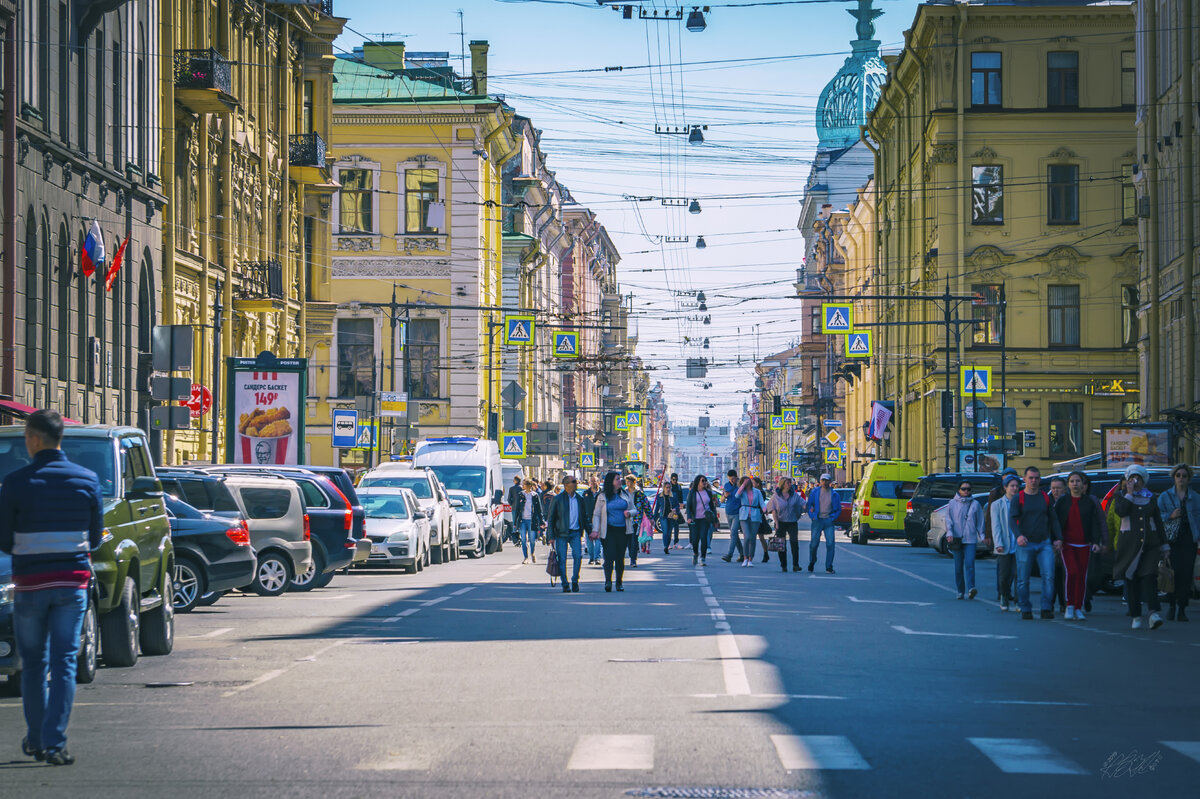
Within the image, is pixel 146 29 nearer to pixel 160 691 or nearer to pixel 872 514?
pixel 872 514

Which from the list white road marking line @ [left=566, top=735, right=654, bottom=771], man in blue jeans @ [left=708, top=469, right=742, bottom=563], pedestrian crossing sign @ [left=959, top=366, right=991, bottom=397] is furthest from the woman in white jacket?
pedestrian crossing sign @ [left=959, top=366, right=991, bottom=397]

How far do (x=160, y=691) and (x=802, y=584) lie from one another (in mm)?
16008

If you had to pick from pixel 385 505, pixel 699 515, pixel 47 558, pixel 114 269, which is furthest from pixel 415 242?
pixel 47 558

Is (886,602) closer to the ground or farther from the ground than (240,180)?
closer to the ground

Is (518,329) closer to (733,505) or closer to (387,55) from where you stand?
(733,505)

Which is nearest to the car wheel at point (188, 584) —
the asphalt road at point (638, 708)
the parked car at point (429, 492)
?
the asphalt road at point (638, 708)

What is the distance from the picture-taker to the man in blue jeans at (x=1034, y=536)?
68.3 feet

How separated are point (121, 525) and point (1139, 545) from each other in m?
11.3

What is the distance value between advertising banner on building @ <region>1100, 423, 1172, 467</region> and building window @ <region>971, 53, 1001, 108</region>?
27.4m

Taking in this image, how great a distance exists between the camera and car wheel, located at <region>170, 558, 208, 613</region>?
68.2ft

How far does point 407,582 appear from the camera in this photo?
2920 cm

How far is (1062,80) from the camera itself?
63812mm

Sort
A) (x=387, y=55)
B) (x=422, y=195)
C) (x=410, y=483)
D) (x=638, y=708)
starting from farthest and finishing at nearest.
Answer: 1. (x=387, y=55)
2. (x=422, y=195)
3. (x=410, y=483)
4. (x=638, y=708)

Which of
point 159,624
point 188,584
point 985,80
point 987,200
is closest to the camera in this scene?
point 159,624
